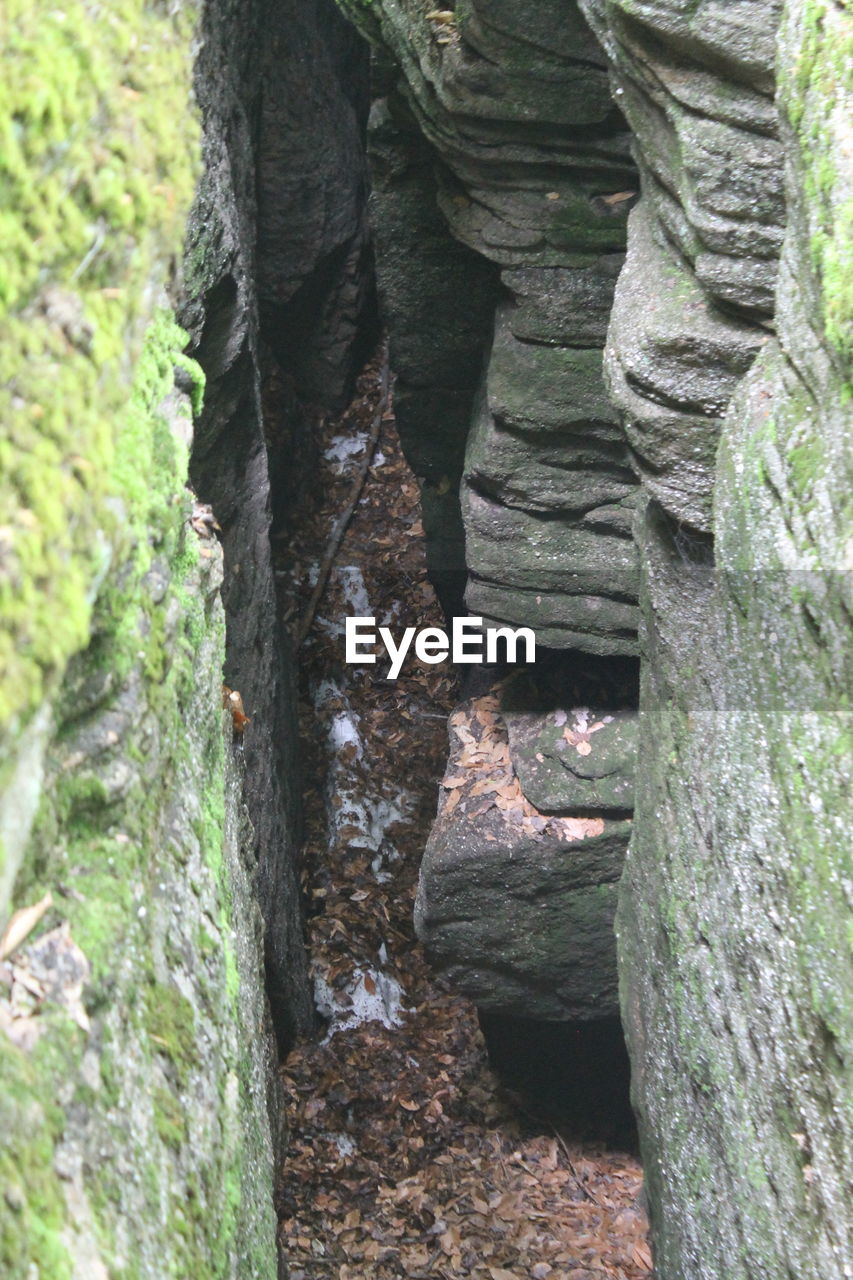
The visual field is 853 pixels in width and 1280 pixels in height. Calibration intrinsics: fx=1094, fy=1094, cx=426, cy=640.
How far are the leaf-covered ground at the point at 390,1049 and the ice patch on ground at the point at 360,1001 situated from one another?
0.01 meters

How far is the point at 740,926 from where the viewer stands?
3121 millimetres

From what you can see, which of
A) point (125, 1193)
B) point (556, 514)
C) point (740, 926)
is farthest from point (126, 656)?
point (556, 514)

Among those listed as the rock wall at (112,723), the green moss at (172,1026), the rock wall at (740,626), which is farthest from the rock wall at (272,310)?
the green moss at (172,1026)

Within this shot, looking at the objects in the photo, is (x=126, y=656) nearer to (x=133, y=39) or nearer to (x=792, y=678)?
(x=133, y=39)

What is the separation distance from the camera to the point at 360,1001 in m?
8.39

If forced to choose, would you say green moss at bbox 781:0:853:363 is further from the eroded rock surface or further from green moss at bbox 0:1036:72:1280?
the eroded rock surface

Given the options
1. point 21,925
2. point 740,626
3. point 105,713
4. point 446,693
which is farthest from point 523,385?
point 21,925

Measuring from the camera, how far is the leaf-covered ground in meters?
6.57

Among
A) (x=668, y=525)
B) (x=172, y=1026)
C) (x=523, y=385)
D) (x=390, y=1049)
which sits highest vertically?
(x=523, y=385)

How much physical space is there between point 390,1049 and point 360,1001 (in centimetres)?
47

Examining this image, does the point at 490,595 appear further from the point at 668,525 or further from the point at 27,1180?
the point at 27,1180

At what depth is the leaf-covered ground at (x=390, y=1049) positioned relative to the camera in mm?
6566

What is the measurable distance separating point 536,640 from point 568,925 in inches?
68.6

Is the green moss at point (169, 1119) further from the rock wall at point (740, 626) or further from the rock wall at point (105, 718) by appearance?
the rock wall at point (740, 626)
